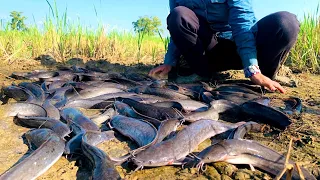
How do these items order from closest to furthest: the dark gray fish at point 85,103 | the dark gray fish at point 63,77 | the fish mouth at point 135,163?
the fish mouth at point 135,163 < the dark gray fish at point 85,103 < the dark gray fish at point 63,77

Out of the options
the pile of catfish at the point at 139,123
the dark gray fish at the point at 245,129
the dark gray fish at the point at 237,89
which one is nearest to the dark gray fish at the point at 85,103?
the pile of catfish at the point at 139,123

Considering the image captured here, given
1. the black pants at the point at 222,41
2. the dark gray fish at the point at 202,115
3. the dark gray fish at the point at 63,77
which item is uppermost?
the black pants at the point at 222,41

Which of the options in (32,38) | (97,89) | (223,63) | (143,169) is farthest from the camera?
(32,38)

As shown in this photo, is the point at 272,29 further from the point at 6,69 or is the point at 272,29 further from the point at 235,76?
the point at 6,69

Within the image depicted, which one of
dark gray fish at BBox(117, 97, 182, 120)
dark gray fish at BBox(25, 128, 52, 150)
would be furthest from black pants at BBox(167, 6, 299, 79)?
dark gray fish at BBox(25, 128, 52, 150)

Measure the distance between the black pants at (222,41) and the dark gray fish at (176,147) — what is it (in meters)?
1.62

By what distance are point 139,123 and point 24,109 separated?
40.1 inches

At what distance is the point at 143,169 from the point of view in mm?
1630

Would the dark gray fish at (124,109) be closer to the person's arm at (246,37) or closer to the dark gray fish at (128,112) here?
the dark gray fish at (128,112)

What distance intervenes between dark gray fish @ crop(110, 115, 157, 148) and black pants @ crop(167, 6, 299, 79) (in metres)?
1.59

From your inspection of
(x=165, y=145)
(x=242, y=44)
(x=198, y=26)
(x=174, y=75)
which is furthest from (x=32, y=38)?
(x=165, y=145)

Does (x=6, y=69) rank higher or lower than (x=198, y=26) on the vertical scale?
lower

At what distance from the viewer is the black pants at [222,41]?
10.4 ft

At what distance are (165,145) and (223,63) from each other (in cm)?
236
